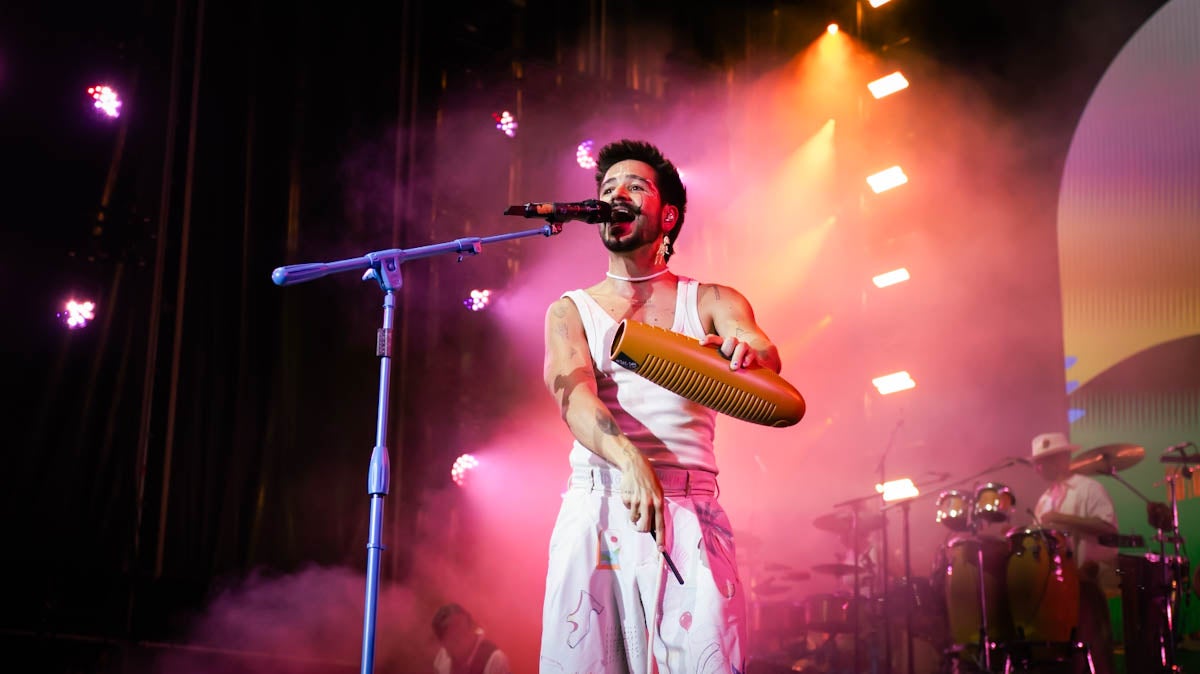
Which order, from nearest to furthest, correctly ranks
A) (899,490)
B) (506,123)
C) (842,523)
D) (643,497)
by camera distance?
(643,497) < (506,123) < (842,523) < (899,490)

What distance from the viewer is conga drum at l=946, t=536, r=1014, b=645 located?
6.94 meters

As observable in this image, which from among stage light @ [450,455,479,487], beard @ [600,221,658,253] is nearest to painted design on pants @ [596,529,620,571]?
beard @ [600,221,658,253]

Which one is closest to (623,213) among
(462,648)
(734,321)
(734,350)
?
(734,321)

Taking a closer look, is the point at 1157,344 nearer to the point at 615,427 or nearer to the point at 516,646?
the point at 516,646

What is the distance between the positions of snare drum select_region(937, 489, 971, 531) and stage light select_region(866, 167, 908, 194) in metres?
2.84

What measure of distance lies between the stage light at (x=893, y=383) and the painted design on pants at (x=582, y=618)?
6617 mm

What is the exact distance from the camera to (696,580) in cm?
264

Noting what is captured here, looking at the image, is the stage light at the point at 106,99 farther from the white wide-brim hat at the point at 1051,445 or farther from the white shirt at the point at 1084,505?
the white shirt at the point at 1084,505

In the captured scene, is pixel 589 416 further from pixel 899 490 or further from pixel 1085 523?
pixel 899 490

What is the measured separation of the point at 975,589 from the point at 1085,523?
86cm

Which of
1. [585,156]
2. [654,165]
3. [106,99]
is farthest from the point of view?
[585,156]

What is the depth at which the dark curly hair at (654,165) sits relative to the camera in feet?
10.4

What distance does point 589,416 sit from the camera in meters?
2.66

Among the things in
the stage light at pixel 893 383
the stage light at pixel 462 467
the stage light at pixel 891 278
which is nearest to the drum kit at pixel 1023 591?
the stage light at pixel 893 383
